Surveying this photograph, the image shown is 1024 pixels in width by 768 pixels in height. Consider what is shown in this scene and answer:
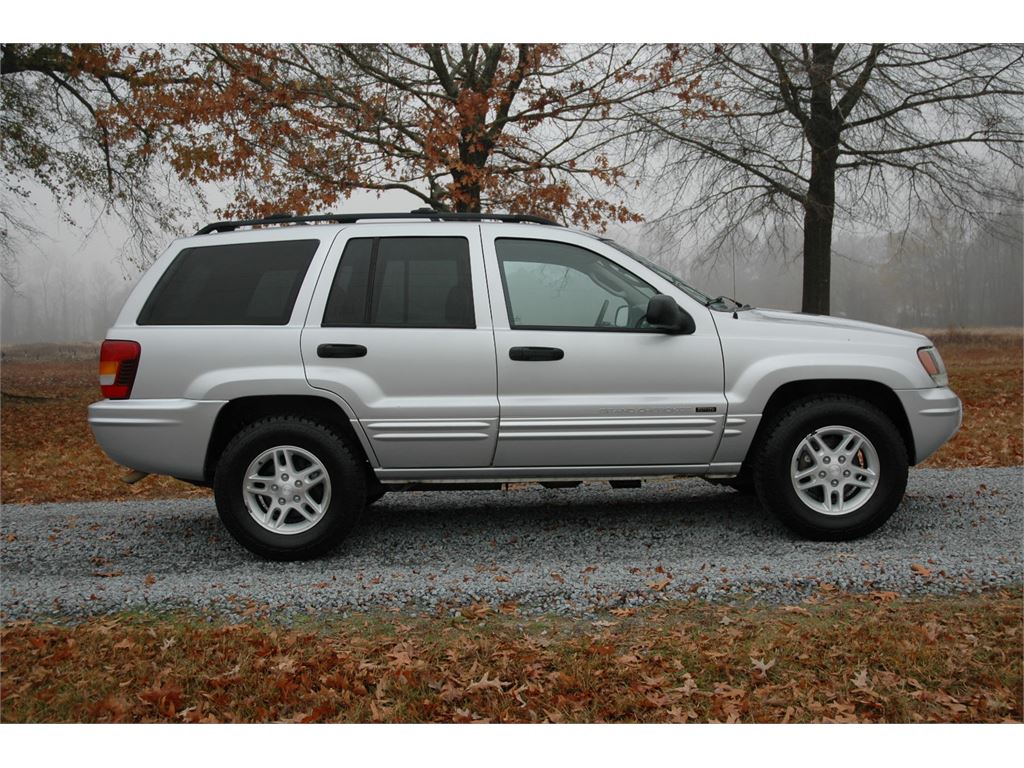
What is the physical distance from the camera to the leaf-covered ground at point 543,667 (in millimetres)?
3730

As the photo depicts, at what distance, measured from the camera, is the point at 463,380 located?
5.51m

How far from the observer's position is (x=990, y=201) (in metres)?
14.4

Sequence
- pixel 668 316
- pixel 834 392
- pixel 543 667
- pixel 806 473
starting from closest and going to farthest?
pixel 543 667, pixel 668 316, pixel 806 473, pixel 834 392

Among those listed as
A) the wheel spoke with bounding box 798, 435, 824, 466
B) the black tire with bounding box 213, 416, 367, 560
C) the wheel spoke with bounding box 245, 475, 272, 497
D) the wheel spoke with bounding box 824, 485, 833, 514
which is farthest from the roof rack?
the wheel spoke with bounding box 824, 485, 833, 514

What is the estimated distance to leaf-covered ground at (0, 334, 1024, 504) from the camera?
32.8 feet

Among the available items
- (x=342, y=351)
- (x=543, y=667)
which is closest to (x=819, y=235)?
(x=342, y=351)

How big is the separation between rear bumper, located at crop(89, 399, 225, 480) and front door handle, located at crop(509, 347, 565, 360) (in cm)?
181

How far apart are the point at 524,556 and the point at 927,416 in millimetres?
2720

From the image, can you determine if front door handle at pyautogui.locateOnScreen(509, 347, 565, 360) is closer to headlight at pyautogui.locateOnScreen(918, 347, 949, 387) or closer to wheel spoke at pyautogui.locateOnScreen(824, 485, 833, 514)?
wheel spoke at pyautogui.locateOnScreen(824, 485, 833, 514)

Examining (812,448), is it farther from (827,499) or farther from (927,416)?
(927,416)

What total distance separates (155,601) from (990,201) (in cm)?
1415

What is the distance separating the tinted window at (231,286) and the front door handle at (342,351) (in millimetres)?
306

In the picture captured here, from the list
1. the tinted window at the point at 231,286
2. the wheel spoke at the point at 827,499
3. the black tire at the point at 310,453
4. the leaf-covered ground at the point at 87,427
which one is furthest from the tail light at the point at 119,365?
the wheel spoke at the point at 827,499

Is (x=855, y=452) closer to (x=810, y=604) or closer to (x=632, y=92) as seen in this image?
(x=810, y=604)
